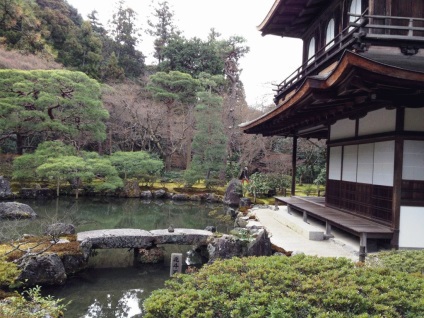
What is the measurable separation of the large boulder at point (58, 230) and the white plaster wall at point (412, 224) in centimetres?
678

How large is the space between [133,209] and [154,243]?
845 centimetres

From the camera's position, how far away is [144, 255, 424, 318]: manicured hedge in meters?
2.75

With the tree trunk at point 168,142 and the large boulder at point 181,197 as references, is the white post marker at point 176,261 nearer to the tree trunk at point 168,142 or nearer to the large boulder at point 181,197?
the large boulder at point 181,197

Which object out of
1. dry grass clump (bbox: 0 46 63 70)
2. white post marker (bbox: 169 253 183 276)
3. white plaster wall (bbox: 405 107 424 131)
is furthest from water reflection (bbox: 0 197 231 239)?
dry grass clump (bbox: 0 46 63 70)

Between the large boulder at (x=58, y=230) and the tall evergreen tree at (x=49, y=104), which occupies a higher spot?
the tall evergreen tree at (x=49, y=104)

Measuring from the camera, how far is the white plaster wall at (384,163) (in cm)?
649

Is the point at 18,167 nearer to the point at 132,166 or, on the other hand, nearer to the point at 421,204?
the point at 132,166

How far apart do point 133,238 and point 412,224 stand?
5.61m

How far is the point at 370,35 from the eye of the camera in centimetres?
593

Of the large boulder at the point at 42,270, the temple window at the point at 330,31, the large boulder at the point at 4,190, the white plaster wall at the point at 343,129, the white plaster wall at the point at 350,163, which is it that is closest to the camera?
the large boulder at the point at 42,270

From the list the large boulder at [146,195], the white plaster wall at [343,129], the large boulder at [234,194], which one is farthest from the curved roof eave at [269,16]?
the large boulder at [146,195]

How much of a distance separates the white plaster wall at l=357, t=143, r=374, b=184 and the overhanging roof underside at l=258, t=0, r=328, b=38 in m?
4.20

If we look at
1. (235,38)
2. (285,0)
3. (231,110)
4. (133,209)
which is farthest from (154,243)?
(235,38)

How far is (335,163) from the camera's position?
970cm
